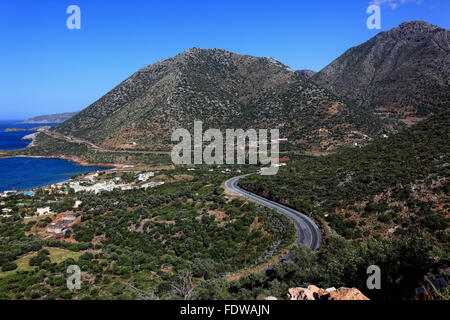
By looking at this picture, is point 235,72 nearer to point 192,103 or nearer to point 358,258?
point 192,103

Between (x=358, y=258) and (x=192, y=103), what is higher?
(x=192, y=103)

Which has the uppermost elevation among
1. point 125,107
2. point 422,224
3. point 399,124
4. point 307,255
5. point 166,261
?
point 125,107

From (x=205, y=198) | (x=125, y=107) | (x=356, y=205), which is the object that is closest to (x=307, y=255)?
(x=356, y=205)

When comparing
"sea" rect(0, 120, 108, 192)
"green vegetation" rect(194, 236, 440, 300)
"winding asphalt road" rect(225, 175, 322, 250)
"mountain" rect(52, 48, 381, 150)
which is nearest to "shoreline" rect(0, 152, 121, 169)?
"sea" rect(0, 120, 108, 192)

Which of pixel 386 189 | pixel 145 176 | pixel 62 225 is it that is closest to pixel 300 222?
pixel 386 189

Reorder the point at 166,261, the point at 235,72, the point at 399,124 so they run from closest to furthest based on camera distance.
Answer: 1. the point at 166,261
2. the point at 399,124
3. the point at 235,72
